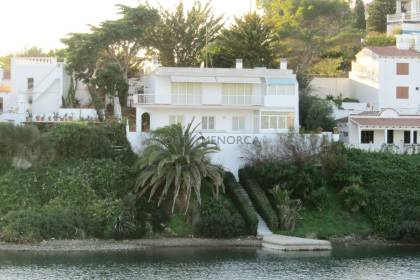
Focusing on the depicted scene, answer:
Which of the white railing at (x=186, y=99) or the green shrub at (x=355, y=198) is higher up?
the white railing at (x=186, y=99)

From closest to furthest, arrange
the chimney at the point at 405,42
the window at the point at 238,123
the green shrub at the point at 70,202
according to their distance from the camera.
Result: 1. the green shrub at the point at 70,202
2. the window at the point at 238,123
3. the chimney at the point at 405,42

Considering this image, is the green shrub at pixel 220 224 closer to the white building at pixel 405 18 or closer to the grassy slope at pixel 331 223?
the grassy slope at pixel 331 223

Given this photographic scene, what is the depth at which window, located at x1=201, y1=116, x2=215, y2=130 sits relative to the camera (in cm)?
6041

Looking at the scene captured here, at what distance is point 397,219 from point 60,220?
20603mm

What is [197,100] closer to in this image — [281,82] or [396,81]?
[281,82]

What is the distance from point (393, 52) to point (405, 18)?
24198mm

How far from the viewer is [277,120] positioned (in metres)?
60.2

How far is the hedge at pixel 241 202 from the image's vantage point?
4966 cm

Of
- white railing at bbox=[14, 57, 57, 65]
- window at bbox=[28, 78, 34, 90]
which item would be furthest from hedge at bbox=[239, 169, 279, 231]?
white railing at bbox=[14, 57, 57, 65]

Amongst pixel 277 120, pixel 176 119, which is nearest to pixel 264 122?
pixel 277 120

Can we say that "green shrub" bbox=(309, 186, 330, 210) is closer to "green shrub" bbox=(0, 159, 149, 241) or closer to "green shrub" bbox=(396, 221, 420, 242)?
"green shrub" bbox=(396, 221, 420, 242)

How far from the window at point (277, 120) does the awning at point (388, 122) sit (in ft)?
17.1

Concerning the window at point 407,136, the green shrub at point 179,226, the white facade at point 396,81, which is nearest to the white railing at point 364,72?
the white facade at point 396,81

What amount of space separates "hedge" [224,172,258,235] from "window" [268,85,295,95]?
8.30m
